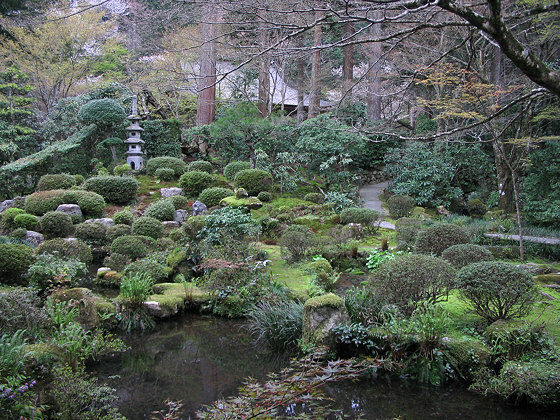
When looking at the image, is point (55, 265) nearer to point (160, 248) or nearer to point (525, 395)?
point (160, 248)

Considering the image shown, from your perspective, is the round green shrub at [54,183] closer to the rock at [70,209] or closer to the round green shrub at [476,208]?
the rock at [70,209]

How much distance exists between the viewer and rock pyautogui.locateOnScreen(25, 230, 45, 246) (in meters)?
10.6

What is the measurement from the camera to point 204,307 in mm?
7293

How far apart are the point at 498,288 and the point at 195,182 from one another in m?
11.4

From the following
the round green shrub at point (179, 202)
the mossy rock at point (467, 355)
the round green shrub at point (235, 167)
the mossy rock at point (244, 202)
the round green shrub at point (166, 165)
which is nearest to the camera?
the mossy rock at point (467, 355)

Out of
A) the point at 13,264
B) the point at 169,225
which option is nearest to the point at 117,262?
the point at 13,264

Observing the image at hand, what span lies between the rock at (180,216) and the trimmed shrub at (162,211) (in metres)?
0.22

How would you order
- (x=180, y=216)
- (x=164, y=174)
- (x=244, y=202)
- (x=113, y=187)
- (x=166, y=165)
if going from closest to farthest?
1. (x=244, y=202)
2. (x=180, y=216)
3. (x=113, y=187)
4. (x=164, y=174)
5. (x=166, y=165)

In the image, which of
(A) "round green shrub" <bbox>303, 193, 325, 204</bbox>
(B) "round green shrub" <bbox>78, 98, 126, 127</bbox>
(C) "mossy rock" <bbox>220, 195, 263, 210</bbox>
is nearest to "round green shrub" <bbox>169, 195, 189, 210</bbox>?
(C) "mossy rock" <bbox>220, 195, 263, 210</bbox>

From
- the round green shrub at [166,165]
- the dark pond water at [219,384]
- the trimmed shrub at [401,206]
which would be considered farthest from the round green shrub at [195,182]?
the dark pond water at [219,384]

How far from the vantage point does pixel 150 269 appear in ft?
26.8

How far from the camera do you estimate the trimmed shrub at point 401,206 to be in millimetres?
13508

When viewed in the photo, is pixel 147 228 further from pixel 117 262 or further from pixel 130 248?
pixel 117 262

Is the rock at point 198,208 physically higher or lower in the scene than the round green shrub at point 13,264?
higher
